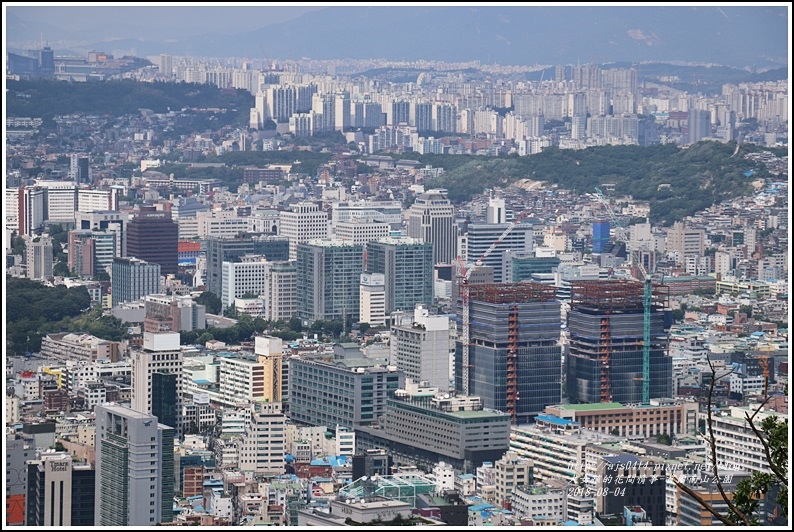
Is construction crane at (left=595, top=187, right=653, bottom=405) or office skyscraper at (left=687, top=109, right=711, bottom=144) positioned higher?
office skyscraper at (left=687, top=109, right=711, bottom=144)

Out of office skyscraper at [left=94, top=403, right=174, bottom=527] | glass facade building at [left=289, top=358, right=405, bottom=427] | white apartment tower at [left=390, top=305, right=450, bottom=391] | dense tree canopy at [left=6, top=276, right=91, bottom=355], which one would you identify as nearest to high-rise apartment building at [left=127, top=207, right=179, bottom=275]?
dense tree canopy at [left=6, top=276, right=91, bottom=355]

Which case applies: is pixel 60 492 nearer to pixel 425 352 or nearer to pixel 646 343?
pixel 425 352

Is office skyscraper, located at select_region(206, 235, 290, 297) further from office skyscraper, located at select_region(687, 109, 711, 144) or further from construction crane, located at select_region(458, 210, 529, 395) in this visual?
office skyscraper, located at select_region(687, 109, 711, 144)

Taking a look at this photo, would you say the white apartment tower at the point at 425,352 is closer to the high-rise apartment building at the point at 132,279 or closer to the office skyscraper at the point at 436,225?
the high-rise apartment building at the point at 132,279

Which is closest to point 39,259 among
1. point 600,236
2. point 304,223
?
point 304,223

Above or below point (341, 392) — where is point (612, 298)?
above

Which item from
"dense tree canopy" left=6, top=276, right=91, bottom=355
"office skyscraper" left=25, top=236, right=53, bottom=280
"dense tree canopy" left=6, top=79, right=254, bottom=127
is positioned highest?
"dense tree canopy" left=6, top=79, right=254, bottom=127

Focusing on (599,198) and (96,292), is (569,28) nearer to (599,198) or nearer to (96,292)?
(599,198)

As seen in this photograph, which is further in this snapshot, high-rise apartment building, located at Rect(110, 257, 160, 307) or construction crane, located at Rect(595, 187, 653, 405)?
high-rise apartment building, located at Rect(110, 257, 160, 307)
